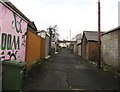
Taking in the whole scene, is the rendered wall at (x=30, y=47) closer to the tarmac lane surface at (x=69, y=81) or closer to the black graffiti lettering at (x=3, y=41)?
the tarmac lane surface at (x=69, y=81)

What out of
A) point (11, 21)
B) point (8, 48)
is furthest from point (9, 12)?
point (8, 48)

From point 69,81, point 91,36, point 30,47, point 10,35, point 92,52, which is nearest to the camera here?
point 10,35

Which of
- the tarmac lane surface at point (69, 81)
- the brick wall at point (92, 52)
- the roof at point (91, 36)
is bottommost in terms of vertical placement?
the tarmac lane surface at point (69, 81)

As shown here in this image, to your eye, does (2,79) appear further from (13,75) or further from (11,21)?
(11,21)

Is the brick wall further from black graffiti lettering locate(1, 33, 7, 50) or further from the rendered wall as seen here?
black graffiti lettering locate(1, 33, 7, 50)

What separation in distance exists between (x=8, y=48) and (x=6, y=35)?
1.95 ft

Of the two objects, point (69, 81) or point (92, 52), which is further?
point (92, 52)

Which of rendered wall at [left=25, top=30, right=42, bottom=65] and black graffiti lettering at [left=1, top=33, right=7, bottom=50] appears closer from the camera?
black graffiti lettering at [left=1, top=33, right=7, bottom=50]

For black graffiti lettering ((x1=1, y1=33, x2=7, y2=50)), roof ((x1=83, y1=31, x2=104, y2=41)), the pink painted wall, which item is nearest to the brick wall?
roof ((x1=83, y1=31, x2=104, y2=41))

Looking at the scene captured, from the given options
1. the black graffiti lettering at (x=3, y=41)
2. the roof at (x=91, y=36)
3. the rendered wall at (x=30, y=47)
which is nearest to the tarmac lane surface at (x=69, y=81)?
the rendered wall at (x=30, y=47)

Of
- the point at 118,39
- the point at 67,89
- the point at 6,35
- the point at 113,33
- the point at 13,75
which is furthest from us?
the point at 113,33

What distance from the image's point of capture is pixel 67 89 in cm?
563

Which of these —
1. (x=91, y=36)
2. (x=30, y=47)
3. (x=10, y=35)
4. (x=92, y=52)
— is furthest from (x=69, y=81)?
(x=91, y=36)

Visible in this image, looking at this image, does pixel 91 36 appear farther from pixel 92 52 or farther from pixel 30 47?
pixel 30 47
